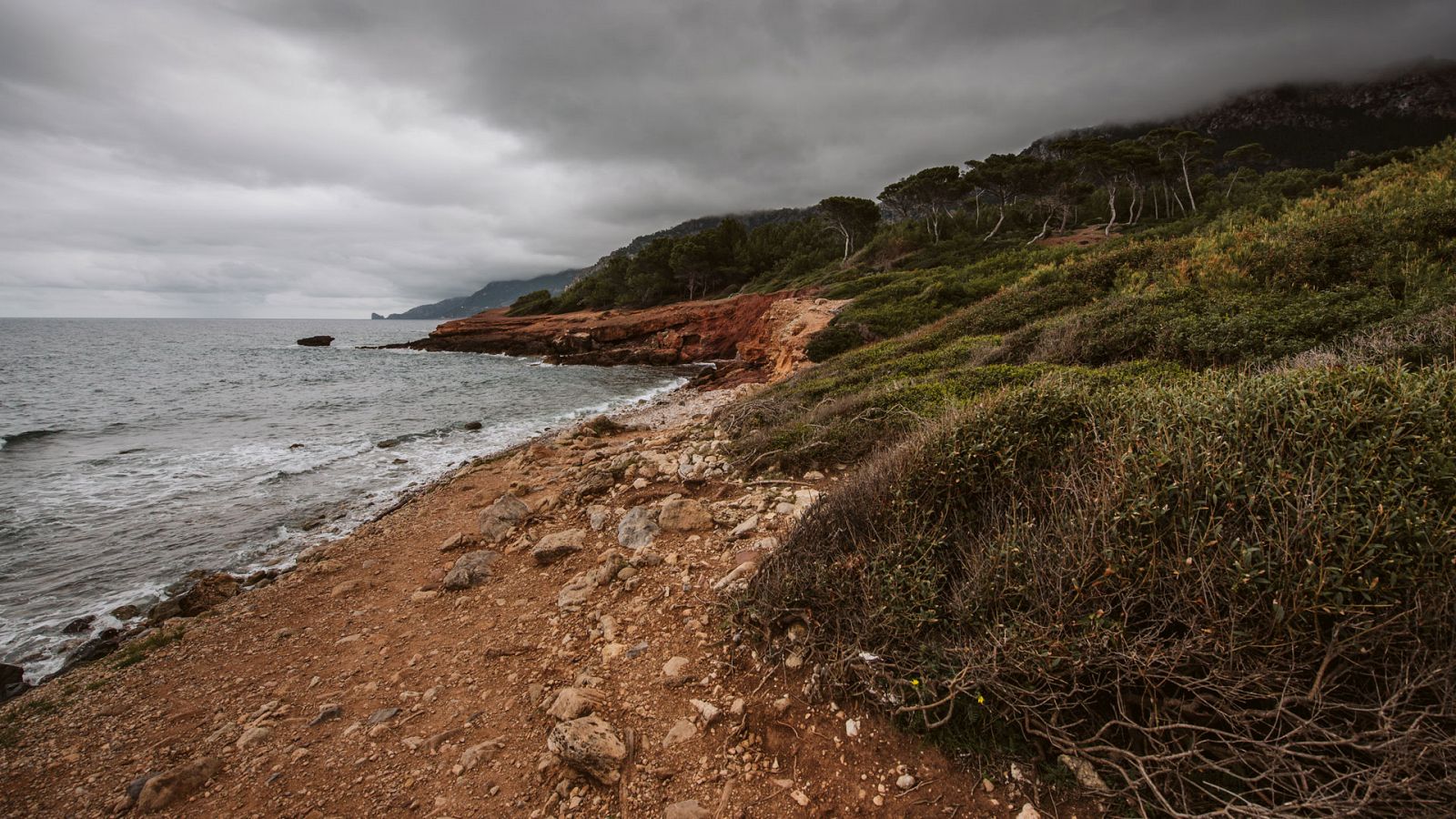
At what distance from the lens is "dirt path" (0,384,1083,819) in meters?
3.08

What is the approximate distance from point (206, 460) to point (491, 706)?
54.9 ft

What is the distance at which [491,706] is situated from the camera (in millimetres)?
4055

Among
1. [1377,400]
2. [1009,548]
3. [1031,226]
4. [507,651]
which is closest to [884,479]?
[1009,548]

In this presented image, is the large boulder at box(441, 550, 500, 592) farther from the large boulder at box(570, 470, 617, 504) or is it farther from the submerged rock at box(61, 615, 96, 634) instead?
the submerged rock at box(61, 615, 96, 634)

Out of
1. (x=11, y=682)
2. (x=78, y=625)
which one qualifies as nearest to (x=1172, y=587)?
(x=11, y=682)

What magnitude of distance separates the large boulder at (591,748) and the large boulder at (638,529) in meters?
2.61

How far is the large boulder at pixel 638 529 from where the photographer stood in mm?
6055

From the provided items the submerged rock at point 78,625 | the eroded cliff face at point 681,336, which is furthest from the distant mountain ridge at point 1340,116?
the submerged rock at point 78,625

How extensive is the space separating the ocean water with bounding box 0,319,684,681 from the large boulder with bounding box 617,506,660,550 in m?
6.46

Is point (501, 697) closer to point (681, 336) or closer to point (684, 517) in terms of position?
point (684, 517)

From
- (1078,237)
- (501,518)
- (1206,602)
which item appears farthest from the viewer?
(1078,237)

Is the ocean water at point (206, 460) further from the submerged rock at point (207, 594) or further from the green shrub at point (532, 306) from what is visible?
the green shrub at point (532, 306)

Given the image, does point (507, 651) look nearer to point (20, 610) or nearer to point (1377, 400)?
point (1377, 400)

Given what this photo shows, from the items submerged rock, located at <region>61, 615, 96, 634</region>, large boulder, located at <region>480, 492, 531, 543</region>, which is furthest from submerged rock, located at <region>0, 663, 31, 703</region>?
large boulder, located at <region>480, 492, 531, 543</region>
